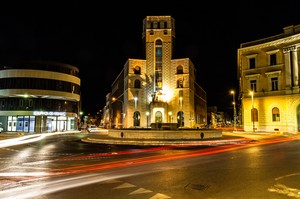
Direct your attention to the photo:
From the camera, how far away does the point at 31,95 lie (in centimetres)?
5266

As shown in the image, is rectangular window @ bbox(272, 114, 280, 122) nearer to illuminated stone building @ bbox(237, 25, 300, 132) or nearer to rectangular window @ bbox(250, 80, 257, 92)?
illuminated stone building @ bbox(237, 25, 300, 132)

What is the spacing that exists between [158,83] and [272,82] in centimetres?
2720

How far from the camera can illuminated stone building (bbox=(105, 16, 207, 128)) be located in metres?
59.5

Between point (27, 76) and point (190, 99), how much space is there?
1471 inches

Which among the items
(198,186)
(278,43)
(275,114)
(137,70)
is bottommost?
(198,186)

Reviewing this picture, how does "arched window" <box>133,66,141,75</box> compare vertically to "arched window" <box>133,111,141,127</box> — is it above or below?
above

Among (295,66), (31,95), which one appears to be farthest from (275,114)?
(31,95)

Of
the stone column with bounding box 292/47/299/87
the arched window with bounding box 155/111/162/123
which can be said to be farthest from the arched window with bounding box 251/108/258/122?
the arched window with bounding box 155/111/162/123

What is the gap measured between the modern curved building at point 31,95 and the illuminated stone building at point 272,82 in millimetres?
40013

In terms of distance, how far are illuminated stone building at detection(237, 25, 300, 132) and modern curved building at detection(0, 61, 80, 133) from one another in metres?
40.0

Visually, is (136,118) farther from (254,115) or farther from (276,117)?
(276,117)

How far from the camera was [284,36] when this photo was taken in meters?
41.0

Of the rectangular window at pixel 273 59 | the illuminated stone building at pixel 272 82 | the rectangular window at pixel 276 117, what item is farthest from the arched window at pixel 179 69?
the rectangular window at pixel 276 117

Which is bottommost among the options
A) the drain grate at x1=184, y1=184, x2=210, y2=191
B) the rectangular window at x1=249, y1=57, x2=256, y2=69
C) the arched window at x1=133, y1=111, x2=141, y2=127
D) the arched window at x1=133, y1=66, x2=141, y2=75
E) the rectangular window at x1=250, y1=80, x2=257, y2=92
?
the drain grate at x1=184, y1=184, x2=210, y2=191
